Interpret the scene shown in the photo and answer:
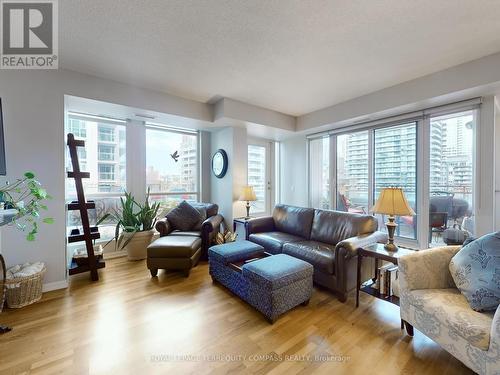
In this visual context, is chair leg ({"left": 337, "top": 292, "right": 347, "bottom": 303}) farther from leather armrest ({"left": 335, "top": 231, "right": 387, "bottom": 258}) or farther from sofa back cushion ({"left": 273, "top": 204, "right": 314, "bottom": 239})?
sofa back cushion ({"left": 273, "top": 204, "right": 314, "bottom": 239})

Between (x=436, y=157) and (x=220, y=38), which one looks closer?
(x=220, y=38)

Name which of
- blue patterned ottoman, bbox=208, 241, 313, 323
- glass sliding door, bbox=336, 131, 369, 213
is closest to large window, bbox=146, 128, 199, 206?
blue patterned ottoman, bbox=208, 241, 313, 323

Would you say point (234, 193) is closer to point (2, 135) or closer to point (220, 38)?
point (220, 38)

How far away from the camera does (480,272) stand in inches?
52.9

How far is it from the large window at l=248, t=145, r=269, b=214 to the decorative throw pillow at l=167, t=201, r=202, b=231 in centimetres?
152

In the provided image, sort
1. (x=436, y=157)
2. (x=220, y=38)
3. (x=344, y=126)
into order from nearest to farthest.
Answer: (x=220, y=38), (x=436, y=157), (x=344, y=126)

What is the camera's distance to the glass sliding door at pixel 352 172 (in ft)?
11.8

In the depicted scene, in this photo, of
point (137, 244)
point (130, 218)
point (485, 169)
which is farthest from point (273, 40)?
point (137, 244)

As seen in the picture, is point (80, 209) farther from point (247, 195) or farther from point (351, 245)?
point (351, 245)

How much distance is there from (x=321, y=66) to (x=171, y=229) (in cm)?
300

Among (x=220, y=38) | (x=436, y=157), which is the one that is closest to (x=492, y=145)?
(x=436, y=157)

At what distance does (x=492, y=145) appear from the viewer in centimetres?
240

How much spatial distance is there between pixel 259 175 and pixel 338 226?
7.96ft

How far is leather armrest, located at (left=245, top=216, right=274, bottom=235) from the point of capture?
3295 mm
